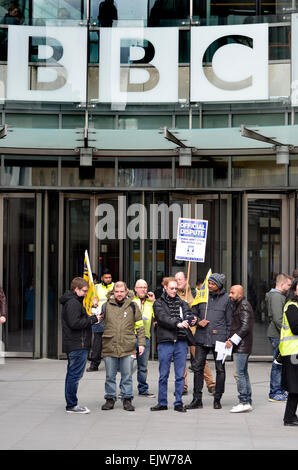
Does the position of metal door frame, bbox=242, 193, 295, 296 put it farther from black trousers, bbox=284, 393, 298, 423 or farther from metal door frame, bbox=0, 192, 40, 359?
black trousers, bbox=284, 393, 298, 423

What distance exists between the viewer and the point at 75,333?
35.4 feet

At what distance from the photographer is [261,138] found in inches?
576

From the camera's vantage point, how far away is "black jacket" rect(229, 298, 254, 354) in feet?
36.4

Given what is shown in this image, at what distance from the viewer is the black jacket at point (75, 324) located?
35.3ft

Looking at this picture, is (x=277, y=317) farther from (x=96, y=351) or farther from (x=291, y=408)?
(x=96, y=351)

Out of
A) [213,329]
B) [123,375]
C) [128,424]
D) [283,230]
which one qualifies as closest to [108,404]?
[123,375]

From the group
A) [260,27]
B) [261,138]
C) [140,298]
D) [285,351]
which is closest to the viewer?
[285,351]

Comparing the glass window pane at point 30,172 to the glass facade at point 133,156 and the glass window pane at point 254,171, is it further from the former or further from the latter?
the glass window pane at point 254,171

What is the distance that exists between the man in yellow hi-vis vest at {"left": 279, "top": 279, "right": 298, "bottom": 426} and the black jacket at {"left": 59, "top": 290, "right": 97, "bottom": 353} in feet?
8.23

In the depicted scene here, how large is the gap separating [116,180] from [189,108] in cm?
202

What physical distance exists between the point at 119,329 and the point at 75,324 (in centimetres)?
66

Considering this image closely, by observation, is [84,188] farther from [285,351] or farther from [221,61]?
[285,351]

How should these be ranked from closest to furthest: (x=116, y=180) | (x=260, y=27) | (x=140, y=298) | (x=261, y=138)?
(x=140, y=298), (x=261, y=138), (x=260, y=27), (x=116, y=180)

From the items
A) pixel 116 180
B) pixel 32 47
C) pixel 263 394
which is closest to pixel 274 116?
pixel 116 180
